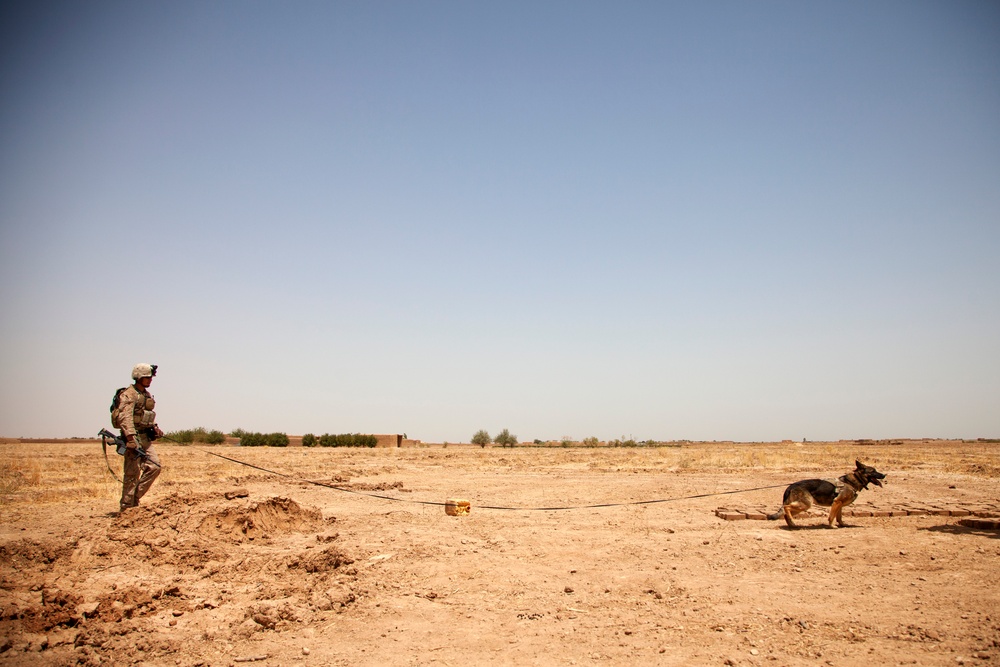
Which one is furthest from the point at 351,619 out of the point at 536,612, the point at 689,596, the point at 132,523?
the point at 132,523

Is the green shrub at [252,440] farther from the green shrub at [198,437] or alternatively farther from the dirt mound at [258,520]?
the dirt mound at [258,520]

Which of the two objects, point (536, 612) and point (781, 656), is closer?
point (781, 656)

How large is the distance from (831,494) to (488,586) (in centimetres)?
615

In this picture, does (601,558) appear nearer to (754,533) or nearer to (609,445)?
(754,533)

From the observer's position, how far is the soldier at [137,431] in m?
8.89

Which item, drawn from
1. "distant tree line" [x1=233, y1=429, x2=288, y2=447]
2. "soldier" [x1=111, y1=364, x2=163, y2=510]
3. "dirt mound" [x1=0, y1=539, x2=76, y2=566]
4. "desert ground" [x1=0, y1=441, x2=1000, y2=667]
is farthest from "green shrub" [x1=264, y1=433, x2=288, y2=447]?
"dirt mound" [x1=0, y1=539, x2=76, y2=566]

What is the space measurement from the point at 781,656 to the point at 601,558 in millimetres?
3182

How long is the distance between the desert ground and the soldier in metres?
0.60

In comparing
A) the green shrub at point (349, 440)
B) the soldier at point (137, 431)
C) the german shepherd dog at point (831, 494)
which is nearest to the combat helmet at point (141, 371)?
the soldier at point (137, 431)

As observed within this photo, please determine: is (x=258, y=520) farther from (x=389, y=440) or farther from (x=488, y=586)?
(x=389, y=440)

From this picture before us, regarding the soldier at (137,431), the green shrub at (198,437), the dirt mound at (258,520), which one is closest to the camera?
the dirt mound at (258,520)

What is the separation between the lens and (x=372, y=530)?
9.04 m

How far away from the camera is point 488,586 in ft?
21.3

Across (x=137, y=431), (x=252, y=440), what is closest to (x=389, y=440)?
(x=252, y=440)
